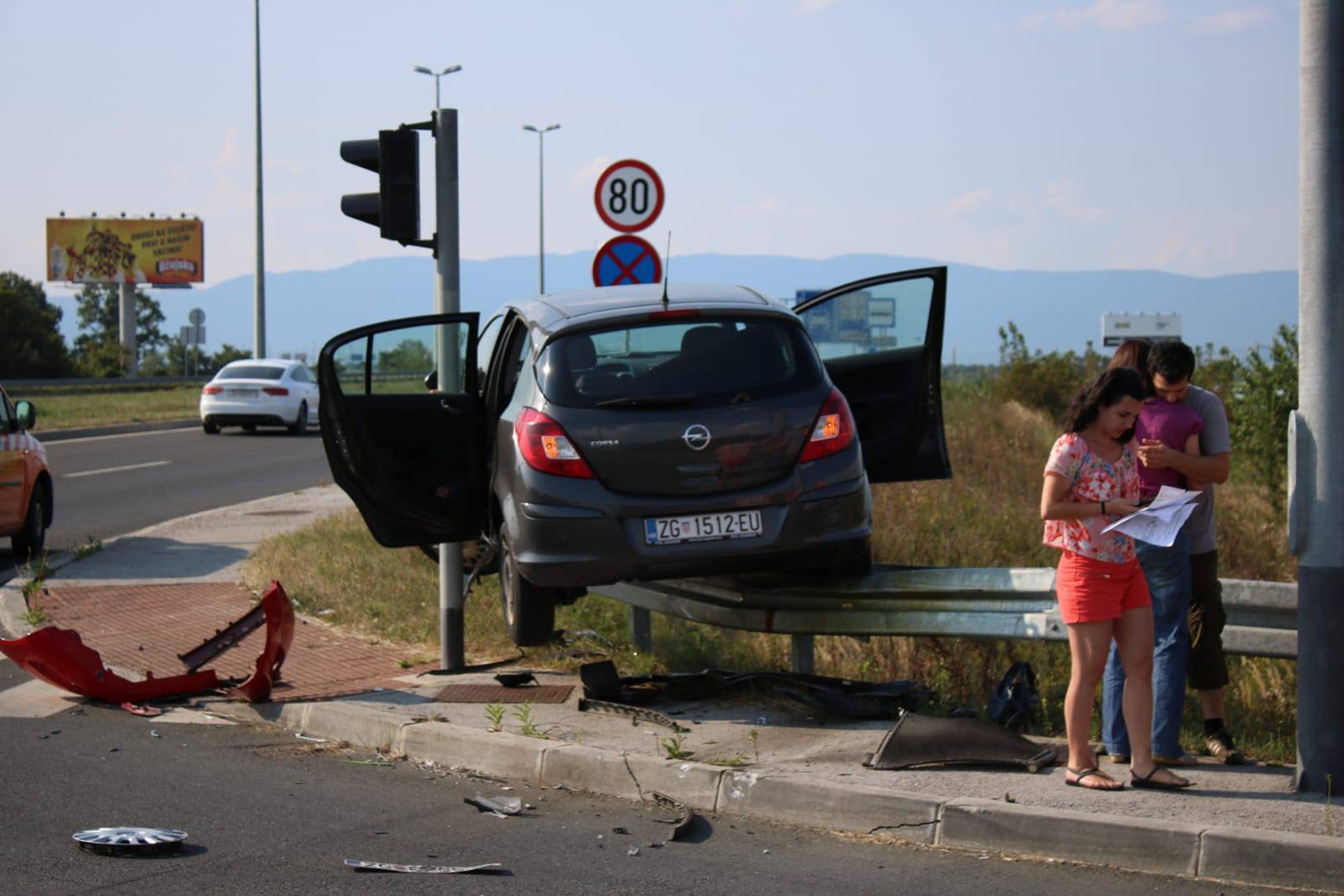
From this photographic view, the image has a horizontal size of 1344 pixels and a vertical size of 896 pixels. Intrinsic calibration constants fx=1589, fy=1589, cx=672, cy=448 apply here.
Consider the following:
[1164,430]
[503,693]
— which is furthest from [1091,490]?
[503,693]

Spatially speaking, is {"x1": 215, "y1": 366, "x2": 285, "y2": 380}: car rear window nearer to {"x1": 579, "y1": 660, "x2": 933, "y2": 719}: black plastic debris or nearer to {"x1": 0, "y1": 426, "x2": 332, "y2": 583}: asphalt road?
{"x1": 0, "y1": 426, "x2": 332, "y2": 583}: asphalt road

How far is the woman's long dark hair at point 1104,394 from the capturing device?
5.86 m

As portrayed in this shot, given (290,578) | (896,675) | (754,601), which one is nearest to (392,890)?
(754,601)

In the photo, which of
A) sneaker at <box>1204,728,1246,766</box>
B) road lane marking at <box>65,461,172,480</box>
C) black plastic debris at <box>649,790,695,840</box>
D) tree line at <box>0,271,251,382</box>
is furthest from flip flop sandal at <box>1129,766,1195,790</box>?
tree line at <box>0,271,251,382</box>

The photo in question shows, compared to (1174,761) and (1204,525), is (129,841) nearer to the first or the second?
(1174,761)

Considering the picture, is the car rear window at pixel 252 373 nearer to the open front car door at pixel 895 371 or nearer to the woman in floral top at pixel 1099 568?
the open front car door at pixel 895 371

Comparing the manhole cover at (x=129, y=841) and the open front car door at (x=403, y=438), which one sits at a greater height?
the open front car door at (x=403, y=438)

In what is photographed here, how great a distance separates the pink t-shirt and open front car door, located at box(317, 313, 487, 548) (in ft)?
12.5

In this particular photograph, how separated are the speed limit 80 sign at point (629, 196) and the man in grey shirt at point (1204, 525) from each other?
26.2ft

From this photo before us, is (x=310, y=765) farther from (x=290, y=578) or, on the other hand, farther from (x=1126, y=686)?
(x=290, y=578)

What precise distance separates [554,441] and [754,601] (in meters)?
1.31

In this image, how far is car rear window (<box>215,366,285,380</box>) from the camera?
32.3m

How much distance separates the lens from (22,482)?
44.4 ft

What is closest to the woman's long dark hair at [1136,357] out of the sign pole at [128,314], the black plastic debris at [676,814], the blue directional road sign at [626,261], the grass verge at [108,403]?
the black plastic debris at [676,814]
